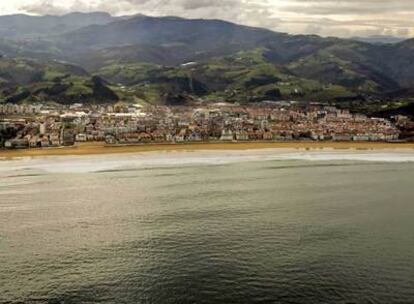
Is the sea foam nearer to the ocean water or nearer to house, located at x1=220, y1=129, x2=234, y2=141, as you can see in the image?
the ocean water

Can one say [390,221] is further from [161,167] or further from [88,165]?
[88,165]

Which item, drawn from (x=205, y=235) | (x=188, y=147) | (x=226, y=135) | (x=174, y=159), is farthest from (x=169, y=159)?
(x=205, y=235)

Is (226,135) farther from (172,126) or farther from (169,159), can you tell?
(169,159)

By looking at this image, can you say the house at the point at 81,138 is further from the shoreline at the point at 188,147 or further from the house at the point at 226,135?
the house at the point at 226,135

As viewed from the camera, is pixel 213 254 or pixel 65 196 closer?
pixel 213 254

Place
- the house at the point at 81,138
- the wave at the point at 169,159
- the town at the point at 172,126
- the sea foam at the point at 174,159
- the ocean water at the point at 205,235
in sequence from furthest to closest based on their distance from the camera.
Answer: the town at the point at 172,126 < the house at the point at 81,138 < the sea foam at the point at 174,159 < the wave at the point at 169,159 < the ocean water at the point at 205,235

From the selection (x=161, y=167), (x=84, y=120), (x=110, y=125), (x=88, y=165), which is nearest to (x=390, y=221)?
(x=161, y=167)

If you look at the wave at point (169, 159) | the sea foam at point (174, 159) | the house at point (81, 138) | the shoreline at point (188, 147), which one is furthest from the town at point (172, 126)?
the wave at point (169, 159)

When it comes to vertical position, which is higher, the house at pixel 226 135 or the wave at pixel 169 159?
the house at pixel 226 135
